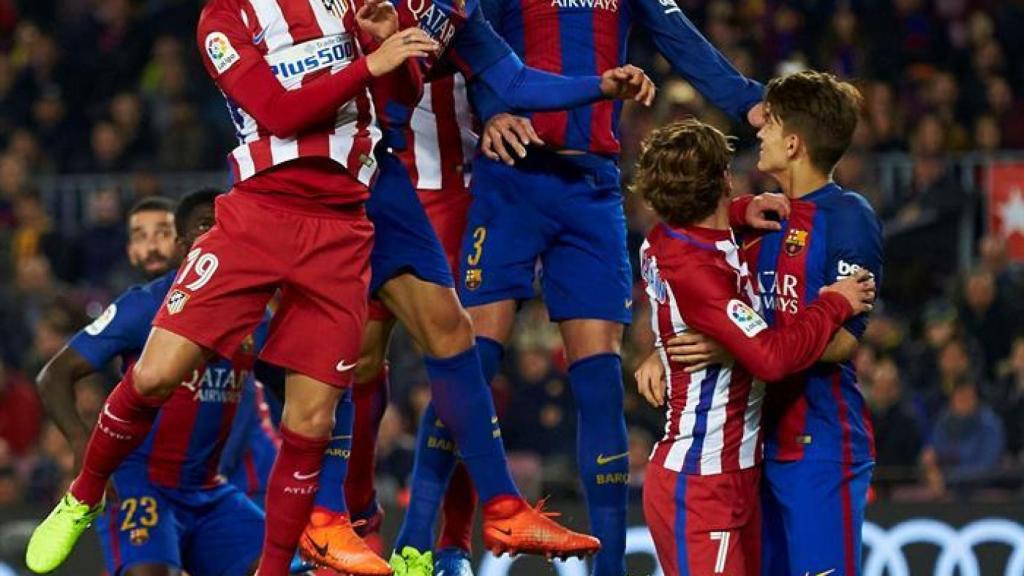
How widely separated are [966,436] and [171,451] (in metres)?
5.18

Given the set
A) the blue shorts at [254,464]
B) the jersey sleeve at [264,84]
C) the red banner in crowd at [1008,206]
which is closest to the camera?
the jersey sleeve at [264,84]

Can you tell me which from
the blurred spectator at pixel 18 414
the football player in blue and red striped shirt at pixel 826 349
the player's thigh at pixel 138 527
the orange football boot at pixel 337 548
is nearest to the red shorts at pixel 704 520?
the football player in blue and red striped shirt at pixel 826 349

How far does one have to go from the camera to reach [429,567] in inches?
246

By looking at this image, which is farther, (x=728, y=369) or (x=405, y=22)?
(x=405, y=22)

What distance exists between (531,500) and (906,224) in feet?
11.7

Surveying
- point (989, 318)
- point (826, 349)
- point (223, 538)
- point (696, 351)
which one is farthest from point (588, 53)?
point (989, 318)

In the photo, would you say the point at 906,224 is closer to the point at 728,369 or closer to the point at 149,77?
the point at 149,77

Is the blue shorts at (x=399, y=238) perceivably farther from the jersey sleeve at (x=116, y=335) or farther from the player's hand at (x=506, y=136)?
the jersey sleeve at (x=116, y=335)

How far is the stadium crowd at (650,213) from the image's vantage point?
36.2ft

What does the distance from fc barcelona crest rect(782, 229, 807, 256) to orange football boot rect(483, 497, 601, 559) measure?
42.1 inches

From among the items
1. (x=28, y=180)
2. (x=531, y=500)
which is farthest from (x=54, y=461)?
(x=28, y=180)

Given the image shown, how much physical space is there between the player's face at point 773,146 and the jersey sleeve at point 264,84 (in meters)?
1.16

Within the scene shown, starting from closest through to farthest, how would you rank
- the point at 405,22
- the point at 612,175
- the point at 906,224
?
the point at 405,22, the point at 612,175, the point at 906,224

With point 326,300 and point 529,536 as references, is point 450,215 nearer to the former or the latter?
point 326,300
